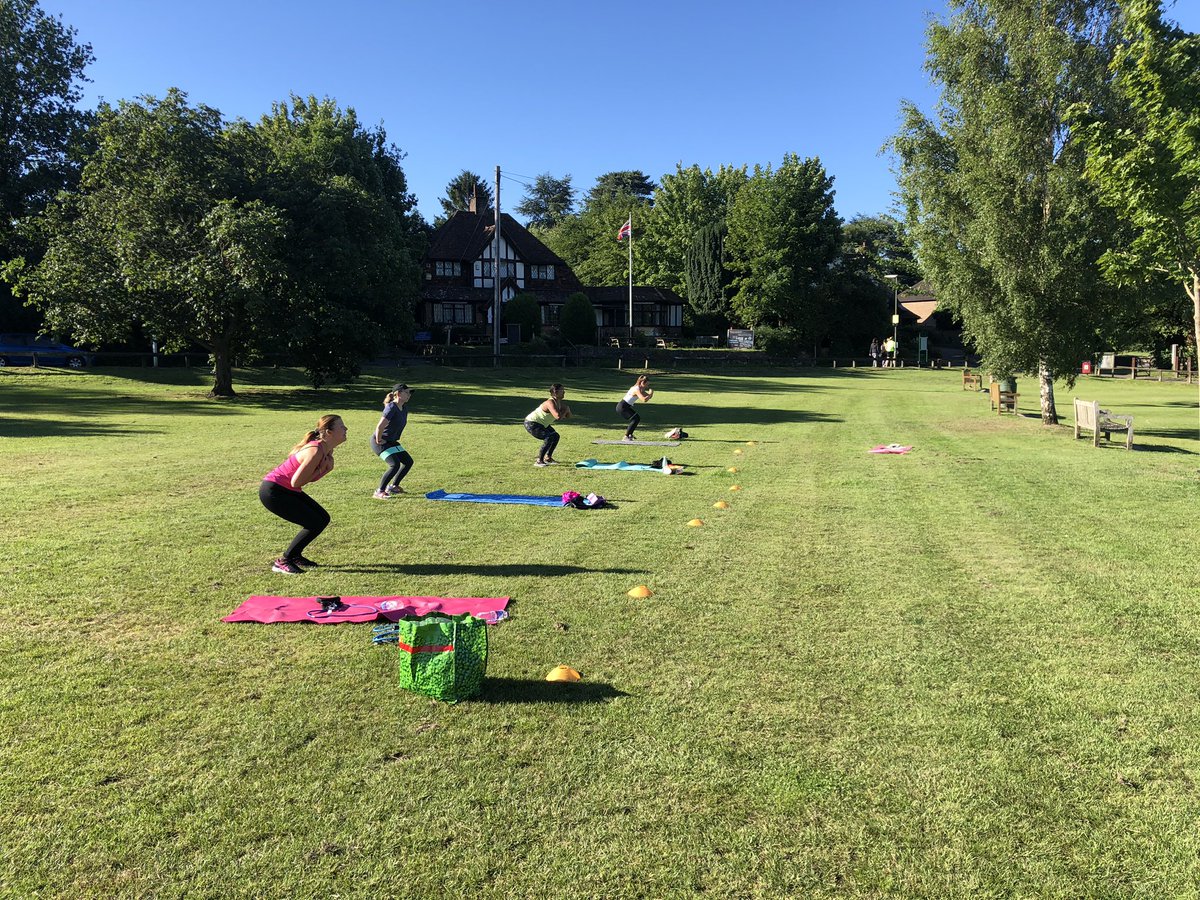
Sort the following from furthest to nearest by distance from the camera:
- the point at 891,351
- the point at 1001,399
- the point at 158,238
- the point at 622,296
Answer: the point at 622,296, the point at 891,351, the point at 1001,399, the point at 158,238

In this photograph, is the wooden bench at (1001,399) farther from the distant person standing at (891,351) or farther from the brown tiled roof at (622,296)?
the brown tiled roof at (622,296)

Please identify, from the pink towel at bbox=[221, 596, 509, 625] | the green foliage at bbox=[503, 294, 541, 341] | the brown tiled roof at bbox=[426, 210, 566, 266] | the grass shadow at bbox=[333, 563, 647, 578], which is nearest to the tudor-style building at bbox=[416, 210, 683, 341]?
the brown tiled roof at bbox=[426, 210, 566, 266]

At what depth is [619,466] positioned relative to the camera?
48.2ft

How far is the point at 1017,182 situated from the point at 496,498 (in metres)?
17.4

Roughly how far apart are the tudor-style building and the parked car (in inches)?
969

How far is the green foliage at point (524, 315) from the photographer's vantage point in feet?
188

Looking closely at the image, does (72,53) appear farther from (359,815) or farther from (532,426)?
(359,815)

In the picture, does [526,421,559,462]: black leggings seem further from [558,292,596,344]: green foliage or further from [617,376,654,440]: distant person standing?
[558,292,596,344]: green foliage

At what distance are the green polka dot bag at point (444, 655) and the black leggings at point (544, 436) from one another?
9.81m

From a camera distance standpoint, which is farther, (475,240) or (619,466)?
(475,240)

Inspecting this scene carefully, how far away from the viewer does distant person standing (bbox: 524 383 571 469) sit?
14.2 m

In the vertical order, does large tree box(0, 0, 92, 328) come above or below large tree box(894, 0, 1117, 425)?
above

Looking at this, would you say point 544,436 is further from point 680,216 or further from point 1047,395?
point 680,216

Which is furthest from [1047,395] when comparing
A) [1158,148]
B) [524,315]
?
[524,315]
